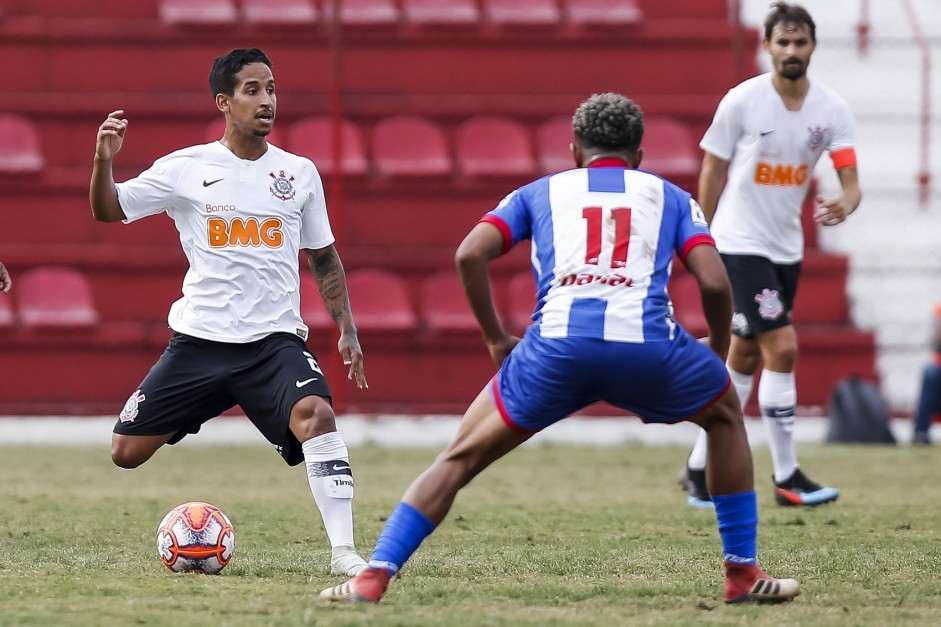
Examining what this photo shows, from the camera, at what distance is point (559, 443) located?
12.8 meters

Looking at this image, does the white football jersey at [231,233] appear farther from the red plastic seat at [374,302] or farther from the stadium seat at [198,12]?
the stadium seat at [198,12]

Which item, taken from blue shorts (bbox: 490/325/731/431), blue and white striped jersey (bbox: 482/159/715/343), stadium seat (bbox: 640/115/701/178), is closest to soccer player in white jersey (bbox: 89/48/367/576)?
blue shorts (bbox: 490/325/731/431)

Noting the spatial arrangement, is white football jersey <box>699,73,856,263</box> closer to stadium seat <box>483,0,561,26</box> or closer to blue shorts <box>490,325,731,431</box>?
blue shorts <box>490,325,731,431</box>

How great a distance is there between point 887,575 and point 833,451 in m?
6.33

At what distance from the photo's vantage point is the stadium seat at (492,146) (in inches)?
564

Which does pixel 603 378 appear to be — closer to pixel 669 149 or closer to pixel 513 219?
pixel 513 219

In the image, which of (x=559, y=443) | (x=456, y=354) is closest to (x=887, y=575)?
(x=559, y=443)

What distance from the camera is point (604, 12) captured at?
51.7 ft

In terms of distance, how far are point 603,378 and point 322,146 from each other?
9788 mm

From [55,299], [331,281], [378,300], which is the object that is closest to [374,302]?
[378,300]

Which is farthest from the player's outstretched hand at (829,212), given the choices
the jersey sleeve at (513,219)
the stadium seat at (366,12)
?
the stadium seat at (366,12)

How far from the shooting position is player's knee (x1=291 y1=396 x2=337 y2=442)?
577 centimetres

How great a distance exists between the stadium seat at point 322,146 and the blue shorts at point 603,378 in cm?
939

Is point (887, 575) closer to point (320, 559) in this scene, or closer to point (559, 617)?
point (559, 617)
